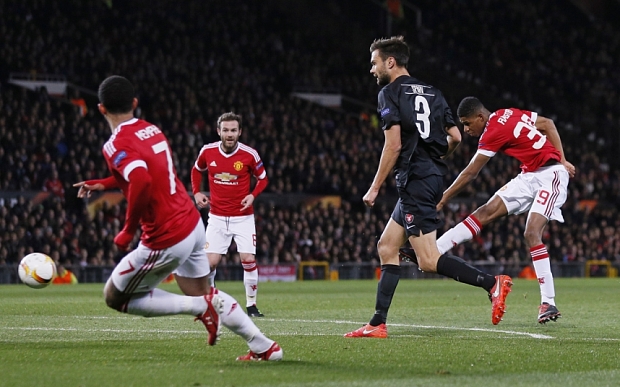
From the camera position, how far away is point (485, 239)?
31.2 meters

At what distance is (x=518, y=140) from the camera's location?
1125cm

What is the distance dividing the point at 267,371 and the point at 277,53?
33.2 m

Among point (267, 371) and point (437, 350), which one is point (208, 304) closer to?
point (267, 371)

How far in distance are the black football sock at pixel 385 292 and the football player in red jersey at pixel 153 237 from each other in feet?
7.08

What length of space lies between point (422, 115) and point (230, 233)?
469cm

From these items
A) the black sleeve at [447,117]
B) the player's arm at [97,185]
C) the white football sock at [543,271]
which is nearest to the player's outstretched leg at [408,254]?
the black sleeve at [447,117]

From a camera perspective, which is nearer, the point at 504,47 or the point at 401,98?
the point at 401,98

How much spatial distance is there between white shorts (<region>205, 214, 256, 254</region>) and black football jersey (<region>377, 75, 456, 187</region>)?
4280 millimetres

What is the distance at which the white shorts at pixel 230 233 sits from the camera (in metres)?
12.8

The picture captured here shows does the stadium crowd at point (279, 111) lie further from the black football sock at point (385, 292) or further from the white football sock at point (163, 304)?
the white football sock at point (163, 304)

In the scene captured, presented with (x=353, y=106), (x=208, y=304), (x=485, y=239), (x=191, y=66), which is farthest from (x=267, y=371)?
(x=353, y=106)

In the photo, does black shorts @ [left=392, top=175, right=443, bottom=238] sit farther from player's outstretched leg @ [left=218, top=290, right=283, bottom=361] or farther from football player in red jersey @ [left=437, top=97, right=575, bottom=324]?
player's outstretched leg @ [left=218, top=290, right=283, bottom=361]

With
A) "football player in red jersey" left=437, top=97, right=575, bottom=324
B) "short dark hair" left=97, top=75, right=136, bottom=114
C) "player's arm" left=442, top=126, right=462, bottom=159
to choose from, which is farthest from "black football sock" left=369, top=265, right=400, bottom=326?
"short dark hair" left=97, top=75, right=136, bottom=114

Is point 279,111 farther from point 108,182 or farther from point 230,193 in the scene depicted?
point 108,182
